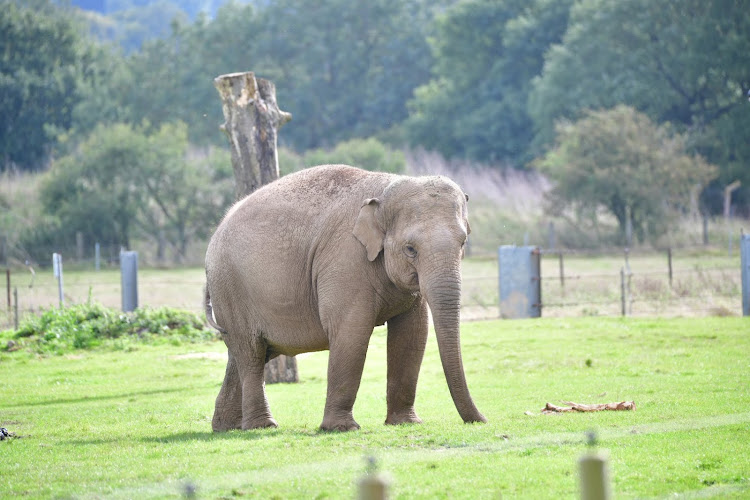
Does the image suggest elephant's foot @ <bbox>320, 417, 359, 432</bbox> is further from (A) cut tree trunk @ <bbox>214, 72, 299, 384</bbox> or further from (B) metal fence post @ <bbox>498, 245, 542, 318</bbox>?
(B) metal fence post @ <bbox>498, 245, 542, 318</bbox>

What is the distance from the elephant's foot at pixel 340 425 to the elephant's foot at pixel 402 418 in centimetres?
55

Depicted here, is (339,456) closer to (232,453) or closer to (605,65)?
(232,453)

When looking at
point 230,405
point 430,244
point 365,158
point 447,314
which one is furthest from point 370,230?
point 365,158

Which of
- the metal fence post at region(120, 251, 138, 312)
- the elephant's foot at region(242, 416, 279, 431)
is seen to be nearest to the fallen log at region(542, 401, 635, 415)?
the elephant's foot at region(242, 416, 279, 431)

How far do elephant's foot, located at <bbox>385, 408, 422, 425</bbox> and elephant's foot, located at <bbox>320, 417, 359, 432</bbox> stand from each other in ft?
1.82

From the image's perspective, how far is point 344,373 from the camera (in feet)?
36.7

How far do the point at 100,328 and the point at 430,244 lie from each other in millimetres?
13741

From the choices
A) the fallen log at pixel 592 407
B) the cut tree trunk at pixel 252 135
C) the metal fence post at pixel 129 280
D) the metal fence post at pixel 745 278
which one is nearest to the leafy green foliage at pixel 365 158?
the metal fence post at pixel 129 280

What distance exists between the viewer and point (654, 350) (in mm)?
18859

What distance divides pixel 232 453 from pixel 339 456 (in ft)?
3.29

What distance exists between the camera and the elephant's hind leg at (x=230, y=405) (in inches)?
500

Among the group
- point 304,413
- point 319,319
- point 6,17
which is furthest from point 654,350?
point 6,17

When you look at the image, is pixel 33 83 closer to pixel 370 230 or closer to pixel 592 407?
pixel 370 230

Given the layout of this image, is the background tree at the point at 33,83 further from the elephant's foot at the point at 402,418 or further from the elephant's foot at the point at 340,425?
the elephant's foot at the point at 340,425
